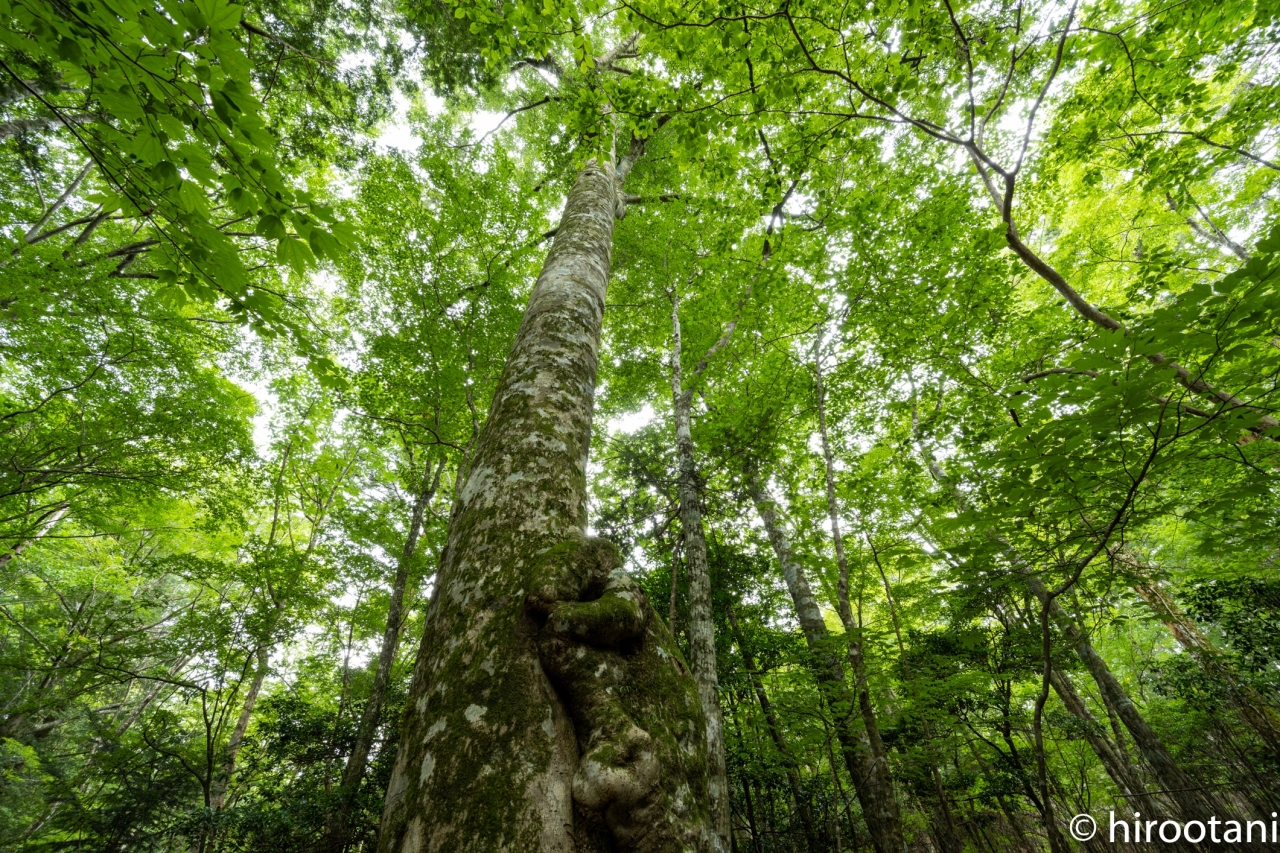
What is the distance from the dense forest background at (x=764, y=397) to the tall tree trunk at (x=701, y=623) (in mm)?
56

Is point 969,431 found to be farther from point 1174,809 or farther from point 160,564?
point 160,564

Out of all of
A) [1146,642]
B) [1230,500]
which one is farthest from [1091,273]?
[1146,642]

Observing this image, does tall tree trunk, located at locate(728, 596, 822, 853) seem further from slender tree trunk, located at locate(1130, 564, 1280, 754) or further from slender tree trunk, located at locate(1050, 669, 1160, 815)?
slender tree trunk, located at locate(1130, 564, 1280, 754)

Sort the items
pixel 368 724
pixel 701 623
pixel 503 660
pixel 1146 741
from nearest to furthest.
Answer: pixel 503 660 → pixel 701 623 → pixel 368 724 → pixel 1146 741

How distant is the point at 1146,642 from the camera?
15.0 m

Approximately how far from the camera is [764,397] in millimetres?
6445

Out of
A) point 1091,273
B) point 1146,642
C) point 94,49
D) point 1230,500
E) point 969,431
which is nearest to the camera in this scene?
point 94,49

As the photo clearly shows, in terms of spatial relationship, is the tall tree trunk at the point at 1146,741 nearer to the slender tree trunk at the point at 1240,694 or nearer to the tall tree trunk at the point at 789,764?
the slender tree trunk at the point at 1240,694

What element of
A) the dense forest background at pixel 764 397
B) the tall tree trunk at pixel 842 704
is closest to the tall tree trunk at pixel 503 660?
the dense forest background at pixel 764 397

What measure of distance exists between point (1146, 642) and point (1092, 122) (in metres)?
19.3

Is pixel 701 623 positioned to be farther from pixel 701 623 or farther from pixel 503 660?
pixel 503 660

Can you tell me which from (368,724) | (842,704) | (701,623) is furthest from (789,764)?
(368,724)

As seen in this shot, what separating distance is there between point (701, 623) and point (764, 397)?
11.4ft

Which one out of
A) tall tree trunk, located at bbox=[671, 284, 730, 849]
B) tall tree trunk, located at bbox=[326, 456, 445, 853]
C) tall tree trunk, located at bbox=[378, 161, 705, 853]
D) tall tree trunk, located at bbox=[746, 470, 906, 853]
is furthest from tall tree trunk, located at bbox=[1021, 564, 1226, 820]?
tall tree trunk, located at bbox=[326, 456, 445, 853]
